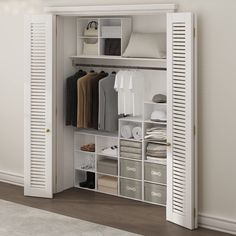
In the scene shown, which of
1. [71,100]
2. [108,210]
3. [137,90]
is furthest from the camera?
[71,100]

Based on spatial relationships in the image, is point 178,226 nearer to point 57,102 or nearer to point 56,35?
point 57,102

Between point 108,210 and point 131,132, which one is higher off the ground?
point 131,132

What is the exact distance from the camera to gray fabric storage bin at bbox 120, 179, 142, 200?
6051mm

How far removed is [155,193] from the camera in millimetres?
5898

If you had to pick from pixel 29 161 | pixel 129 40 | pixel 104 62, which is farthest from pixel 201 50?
pixel 29 161

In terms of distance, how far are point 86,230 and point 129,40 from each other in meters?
2.15

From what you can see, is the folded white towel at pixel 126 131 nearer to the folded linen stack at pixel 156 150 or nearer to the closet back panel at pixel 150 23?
the folded linen stack at pixel 156 150

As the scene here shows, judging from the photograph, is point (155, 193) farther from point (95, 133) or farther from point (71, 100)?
point (71, 100)

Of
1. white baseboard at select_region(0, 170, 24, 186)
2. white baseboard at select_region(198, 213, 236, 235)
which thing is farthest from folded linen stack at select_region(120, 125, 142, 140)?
white baseboard at select_region(0, 170, 24, 186)

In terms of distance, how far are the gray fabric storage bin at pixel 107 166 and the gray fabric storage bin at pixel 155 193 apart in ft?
1.56

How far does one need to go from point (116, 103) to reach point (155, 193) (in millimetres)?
1129

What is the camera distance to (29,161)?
626 centimetres

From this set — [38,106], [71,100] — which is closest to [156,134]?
[71,100]

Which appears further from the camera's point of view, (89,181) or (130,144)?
(89,181)
